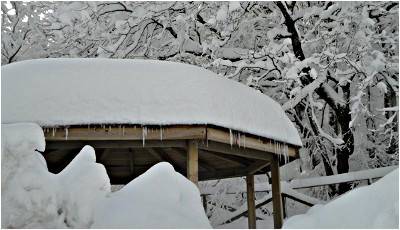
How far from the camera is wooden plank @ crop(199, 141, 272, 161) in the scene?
5.83m

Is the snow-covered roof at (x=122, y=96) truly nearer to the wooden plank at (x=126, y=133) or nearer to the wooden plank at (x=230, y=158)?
the wooden plank at (x=126, y=133)

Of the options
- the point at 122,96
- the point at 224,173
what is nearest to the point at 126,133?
the point at 122,96

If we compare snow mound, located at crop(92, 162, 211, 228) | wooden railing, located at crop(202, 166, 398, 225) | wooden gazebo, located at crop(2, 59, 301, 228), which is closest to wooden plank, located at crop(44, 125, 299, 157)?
wooden gazebo, located at crop(2, 59, 301, 228)

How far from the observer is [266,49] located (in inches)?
330

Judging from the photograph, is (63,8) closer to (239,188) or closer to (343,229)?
(239,188)

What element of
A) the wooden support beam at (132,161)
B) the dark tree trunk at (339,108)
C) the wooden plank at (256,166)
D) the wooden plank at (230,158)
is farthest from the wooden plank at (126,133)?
the dark tree trunk at (339,108)

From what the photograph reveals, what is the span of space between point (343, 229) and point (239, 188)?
7.21 m

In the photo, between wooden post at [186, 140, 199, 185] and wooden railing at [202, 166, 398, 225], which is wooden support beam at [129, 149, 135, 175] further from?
wooden post at [186, 140, 199, 185]

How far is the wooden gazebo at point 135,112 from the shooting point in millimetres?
5156

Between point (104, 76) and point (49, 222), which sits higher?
point (104, 76)

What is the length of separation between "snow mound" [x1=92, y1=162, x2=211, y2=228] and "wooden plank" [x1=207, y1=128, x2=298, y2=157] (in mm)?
1878

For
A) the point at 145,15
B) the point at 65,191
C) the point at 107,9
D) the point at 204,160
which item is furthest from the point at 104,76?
the point at 107,9

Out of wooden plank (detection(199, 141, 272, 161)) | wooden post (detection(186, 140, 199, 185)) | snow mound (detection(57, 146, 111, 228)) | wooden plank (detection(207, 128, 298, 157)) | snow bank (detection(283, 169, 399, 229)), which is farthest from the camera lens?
wooden plank (detection(199, 141, 272, 161))

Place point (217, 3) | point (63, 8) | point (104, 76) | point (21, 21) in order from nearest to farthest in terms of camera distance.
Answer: point (104, 76), point (217, 3), point (63, 8), point (21, 21)
